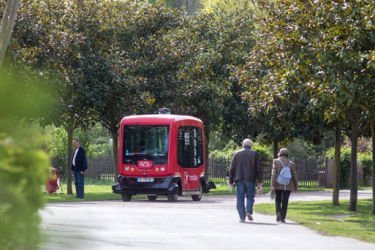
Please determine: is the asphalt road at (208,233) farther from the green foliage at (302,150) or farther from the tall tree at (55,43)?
the green foliage at (302,150)

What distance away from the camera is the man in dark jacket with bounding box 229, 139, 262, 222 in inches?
840

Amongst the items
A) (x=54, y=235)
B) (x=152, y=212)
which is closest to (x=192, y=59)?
(x=152, y=212)

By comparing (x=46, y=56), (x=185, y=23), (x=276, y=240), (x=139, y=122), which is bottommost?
(x=276, y=240)

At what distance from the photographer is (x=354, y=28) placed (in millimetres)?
21172

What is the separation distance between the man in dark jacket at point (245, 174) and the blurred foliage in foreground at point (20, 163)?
61.4ft

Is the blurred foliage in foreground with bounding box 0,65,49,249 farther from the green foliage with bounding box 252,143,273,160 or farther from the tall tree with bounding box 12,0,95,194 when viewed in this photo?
the green foliage with bounding box 252,143,273,160

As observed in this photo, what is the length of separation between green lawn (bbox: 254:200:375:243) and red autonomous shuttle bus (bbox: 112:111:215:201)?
12.7 feet

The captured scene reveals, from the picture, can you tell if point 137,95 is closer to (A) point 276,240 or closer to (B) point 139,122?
(B) point 139,122

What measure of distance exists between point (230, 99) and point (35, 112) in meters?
41.4

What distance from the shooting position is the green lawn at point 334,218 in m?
18.9

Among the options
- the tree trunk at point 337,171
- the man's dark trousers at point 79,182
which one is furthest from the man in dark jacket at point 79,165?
the tree trunk at point 337,171

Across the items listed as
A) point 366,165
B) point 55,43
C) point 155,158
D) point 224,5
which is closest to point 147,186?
point 155,158

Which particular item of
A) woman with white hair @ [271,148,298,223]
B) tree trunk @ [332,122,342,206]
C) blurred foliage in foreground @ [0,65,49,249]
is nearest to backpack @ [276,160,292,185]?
woman with white hair @ [271,148,298,223]

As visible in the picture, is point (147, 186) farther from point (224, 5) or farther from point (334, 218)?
point (224, 5)
